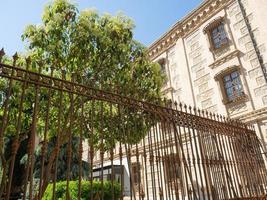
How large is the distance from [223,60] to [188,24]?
4.15 metres

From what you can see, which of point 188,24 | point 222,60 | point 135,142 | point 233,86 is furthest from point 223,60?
point 135,142

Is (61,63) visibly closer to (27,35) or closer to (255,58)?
(27,35)

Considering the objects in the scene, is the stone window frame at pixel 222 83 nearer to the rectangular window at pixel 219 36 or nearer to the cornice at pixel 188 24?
the rectangular window at pixel 219 36

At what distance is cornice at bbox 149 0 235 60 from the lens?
15.0 metres

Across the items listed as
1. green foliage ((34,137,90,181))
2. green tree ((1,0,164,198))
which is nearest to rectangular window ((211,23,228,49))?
green tree ((1,0,164,198))

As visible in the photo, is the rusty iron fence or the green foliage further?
the green foliage

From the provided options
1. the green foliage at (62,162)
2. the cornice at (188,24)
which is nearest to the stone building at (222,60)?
the cornice at (188,24)

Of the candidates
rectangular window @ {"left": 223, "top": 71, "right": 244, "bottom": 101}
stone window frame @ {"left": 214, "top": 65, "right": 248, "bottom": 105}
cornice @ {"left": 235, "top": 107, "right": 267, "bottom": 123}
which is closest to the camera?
cornice @ {"left": 235, "top": 107, "right": 267, "bottom": 123}

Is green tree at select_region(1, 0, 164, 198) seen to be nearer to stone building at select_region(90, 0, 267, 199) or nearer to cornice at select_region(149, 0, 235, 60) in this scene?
stone building at select_region(90, 0, 267, 199)

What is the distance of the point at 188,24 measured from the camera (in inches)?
650

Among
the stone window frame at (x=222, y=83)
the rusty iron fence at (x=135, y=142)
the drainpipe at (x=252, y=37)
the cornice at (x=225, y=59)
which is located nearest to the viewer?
the rusty iron fence at (x=135, y=142)

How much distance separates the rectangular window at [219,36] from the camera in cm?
1406

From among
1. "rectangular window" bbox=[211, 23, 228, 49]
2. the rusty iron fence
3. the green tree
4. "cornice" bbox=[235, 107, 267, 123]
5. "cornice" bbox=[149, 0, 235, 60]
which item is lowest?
the rusty iron fence

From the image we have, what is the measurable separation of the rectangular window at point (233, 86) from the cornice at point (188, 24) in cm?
418
